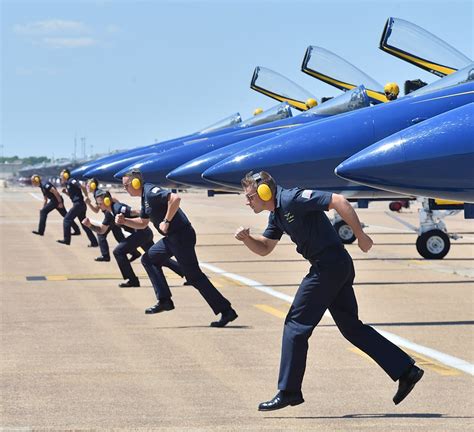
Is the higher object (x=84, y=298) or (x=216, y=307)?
(x=216, y=307)

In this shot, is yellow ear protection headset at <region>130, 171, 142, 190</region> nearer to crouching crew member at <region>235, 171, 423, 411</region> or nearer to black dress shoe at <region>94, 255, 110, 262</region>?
crouching crew member at <region>235, 171, 423, 411</region>

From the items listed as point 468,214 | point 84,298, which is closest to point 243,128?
point 468,214

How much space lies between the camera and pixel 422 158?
10.4 meters

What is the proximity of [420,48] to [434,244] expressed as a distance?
3.81 m

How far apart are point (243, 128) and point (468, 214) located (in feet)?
31.0

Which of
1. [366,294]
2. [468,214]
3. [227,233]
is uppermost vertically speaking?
[468,214]

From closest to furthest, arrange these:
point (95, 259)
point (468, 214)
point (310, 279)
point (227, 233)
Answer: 1. point (310, 279)
2. point (468, 214)
3. point (95, 259)
4. point (227, 233)

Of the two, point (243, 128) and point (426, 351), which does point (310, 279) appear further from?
point (243, 128)

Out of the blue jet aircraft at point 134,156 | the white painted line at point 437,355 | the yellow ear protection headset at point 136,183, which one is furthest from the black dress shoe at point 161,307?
the blue jet aircraft at point 134,156

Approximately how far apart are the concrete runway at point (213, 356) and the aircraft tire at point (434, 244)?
6.38 feet

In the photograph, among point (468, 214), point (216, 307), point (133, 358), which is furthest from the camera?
point (468, 214)

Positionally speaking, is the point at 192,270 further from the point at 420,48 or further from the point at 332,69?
the point at 332,69

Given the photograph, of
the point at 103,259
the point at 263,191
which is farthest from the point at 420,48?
the point at 263,191

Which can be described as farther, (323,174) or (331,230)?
(323,174)
